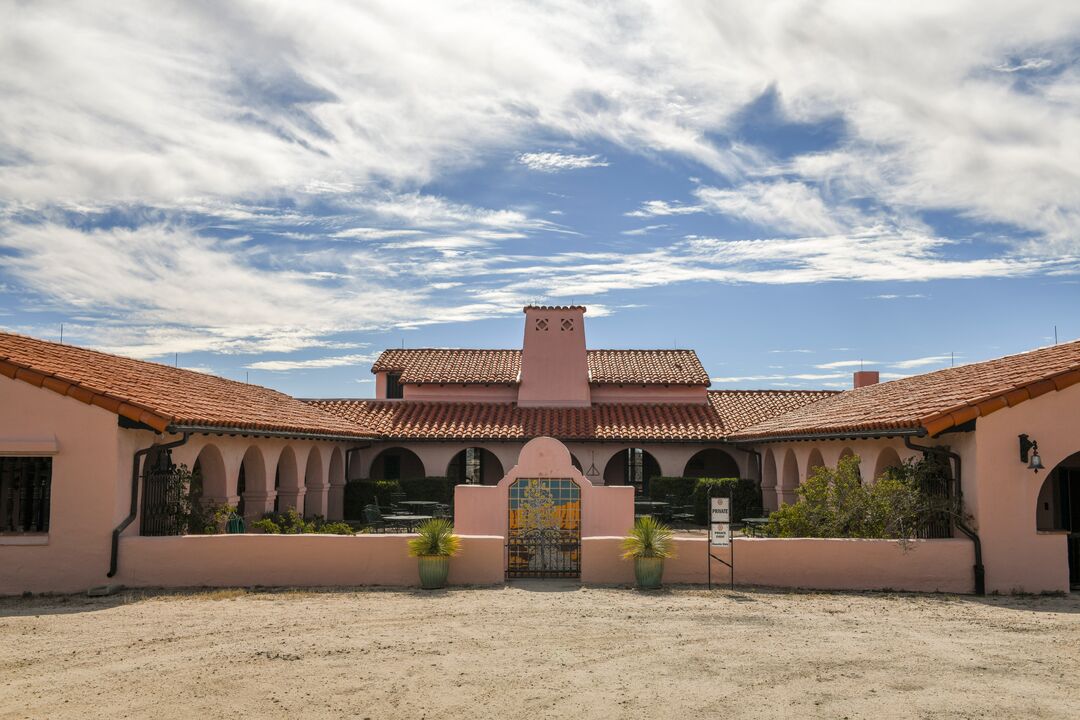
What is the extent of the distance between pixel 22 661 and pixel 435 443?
18622 mm

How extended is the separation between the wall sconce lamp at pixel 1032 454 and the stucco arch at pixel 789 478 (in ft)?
34.0

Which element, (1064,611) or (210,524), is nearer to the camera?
(1064,611)

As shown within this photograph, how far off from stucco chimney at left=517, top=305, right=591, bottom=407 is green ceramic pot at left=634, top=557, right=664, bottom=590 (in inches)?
657

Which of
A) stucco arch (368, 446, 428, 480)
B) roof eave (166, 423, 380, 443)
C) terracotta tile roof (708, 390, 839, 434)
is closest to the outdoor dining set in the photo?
roof eave (166, 423, 380, 443)

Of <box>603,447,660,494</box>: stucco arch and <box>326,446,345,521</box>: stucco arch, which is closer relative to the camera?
<box>326,446,345,521</box>: stucco arch

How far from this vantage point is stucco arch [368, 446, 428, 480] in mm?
30031

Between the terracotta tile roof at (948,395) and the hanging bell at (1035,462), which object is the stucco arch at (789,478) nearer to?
the terracotta tile roof at (948,395)

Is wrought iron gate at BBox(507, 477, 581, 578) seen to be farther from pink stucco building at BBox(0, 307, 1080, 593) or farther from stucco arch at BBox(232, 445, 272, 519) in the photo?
stucco arch at BBox(232, 445, 272, 519)

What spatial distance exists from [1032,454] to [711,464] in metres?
16.6

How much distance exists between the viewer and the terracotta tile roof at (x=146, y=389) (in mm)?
14273

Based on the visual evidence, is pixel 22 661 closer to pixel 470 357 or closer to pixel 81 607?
pixel 81 607

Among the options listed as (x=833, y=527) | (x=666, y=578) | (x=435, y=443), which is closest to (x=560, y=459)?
(x=666, y=578)

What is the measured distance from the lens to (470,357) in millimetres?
33938

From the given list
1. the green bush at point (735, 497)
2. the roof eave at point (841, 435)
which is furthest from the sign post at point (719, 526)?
the green bush at point (735, 497)
